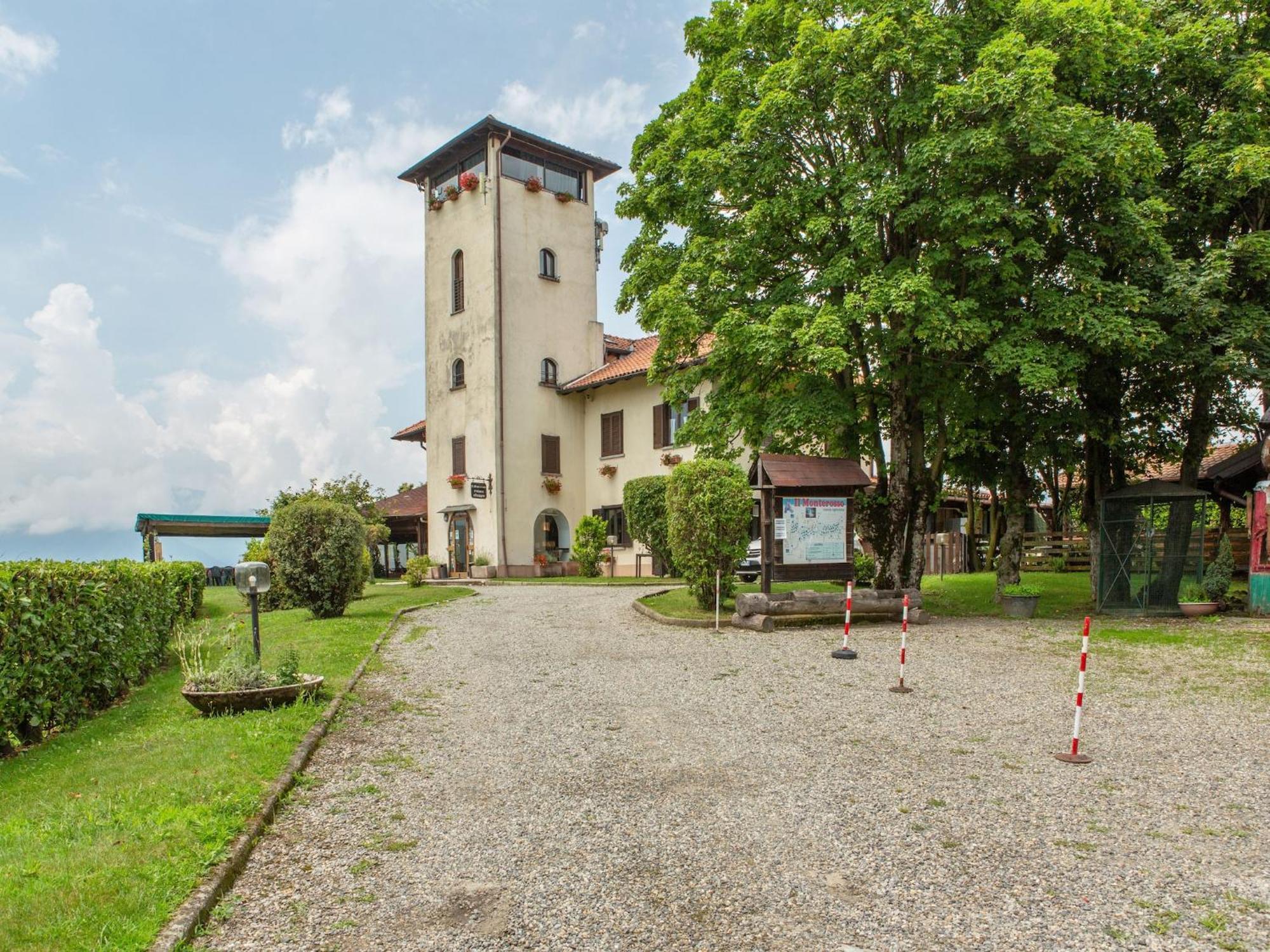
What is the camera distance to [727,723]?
7.63m

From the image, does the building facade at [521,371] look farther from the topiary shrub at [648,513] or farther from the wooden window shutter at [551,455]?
the topiary shrub at [648,513]

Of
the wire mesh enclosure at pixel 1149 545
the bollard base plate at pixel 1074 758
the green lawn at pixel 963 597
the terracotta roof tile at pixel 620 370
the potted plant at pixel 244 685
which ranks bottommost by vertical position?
the bollard base plate at pixel 1074 758

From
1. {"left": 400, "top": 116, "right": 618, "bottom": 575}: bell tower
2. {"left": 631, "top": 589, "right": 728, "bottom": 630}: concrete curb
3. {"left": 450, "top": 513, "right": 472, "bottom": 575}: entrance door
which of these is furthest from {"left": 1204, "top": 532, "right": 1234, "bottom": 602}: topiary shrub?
{"left": 450, "top": 513, "right": 472, "bottom": 575}: entrance door

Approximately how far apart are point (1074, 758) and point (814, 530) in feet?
27.2

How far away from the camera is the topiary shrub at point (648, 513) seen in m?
22.6

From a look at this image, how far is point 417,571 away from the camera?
2622cm

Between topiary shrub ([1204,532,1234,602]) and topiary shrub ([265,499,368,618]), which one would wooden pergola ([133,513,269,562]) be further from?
topiary shrub ([1204,532,1234,602])

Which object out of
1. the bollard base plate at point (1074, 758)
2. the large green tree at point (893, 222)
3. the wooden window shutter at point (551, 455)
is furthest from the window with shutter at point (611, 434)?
the bollard base plate at point (1074, 758)

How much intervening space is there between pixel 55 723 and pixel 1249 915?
9.07 m

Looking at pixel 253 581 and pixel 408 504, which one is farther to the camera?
pixel 408 504

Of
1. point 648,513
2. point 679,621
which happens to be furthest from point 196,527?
point 679,621

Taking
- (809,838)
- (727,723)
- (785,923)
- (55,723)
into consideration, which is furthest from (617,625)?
(785,923)

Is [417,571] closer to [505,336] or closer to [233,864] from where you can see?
[505,336]

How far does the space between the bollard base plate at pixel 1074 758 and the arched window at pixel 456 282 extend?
94.4ft
